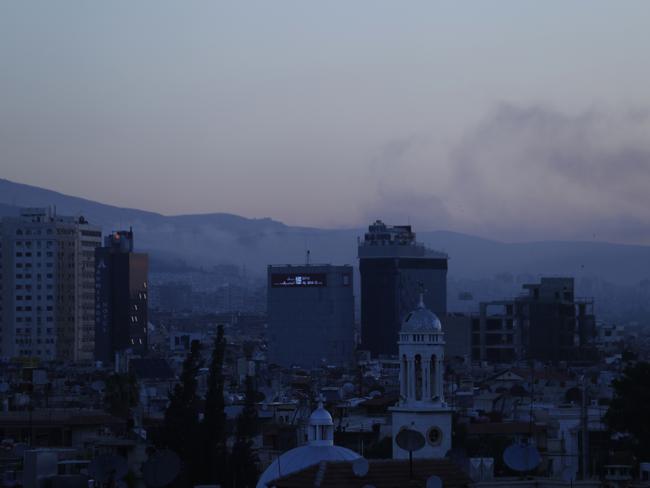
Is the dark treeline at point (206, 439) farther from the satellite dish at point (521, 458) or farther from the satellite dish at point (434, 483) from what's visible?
the satellite dish at point (434, 483)

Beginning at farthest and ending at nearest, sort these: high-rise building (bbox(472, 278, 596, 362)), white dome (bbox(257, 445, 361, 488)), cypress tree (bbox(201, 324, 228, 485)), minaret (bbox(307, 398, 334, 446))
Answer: high-rise building (bbox(472, 278, 596, 362)), cypress tree (bbox(201, 324, 228, 485)), minaret (bbox(307, 398, 334, 446)), white dome (bbox(257, 445, 361, 488))

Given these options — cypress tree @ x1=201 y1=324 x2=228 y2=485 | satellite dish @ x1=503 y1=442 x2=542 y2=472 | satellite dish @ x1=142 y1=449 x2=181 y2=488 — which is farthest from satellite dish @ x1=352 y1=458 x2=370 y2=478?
cypress tree @ x1=201 y1=324 x2=228 y2=485

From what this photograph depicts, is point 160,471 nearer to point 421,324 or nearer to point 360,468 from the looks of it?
point 360,468

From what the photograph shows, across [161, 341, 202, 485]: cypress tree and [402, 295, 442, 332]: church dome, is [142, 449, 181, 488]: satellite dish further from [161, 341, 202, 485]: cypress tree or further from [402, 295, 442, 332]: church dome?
[402, 295, 442, 332]: church dome

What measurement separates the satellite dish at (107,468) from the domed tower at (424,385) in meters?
15.1

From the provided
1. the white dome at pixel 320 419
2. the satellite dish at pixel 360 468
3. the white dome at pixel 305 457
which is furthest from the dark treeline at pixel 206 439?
the satellite dish at pixel 360 468

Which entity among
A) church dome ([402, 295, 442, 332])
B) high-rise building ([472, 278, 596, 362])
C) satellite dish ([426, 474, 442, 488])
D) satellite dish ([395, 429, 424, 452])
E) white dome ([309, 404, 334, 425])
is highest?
high-rise building ([472, 278, 596, 362])

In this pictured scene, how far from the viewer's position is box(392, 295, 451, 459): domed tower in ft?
155

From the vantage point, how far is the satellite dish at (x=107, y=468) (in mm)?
30328

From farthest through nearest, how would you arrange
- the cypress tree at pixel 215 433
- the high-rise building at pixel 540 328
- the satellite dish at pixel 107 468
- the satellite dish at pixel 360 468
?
the high-rise building at pixel 540 328 < the cypress tree at pixel 215 433 < the satellite dish at pixel 107 468 < the satellite dish at pixel 360 468

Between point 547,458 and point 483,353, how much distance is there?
435 ft

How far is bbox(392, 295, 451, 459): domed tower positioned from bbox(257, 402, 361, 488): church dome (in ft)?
17.6

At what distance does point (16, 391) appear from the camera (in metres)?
87.8

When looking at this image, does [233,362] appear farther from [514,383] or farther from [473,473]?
[473,473]
